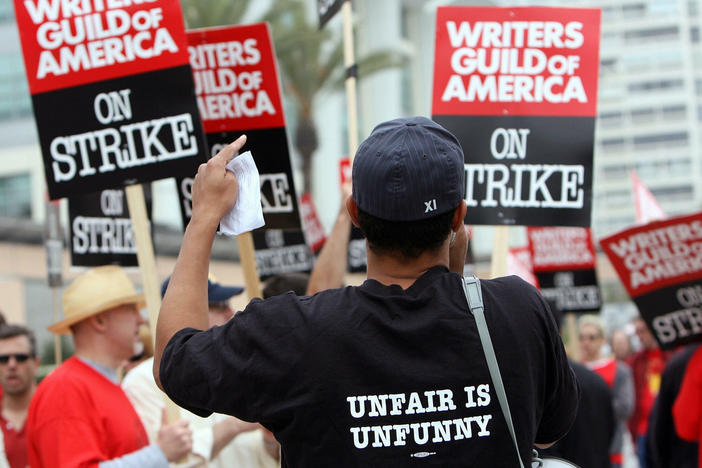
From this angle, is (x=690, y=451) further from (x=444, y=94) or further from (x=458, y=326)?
(x=458, y=326)

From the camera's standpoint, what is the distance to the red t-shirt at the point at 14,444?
5.80 meters

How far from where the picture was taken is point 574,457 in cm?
571

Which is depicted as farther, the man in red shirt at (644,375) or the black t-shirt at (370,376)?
the man in red shirt at (644,375)

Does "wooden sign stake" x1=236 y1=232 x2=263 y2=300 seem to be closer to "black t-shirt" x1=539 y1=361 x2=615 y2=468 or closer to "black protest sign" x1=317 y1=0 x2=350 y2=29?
"black protest sign" x1=317 y1=0 x2=350 y2=29

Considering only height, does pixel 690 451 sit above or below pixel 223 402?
below

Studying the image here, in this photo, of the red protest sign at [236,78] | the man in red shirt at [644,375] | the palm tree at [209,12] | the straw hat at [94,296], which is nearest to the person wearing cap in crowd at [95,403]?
the straw hat at [94,296]

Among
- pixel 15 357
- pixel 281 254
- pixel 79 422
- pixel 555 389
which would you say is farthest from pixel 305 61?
pixel 555 389

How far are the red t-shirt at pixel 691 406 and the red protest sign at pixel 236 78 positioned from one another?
2.58 m

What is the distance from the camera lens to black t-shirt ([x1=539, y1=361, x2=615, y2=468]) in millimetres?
5707

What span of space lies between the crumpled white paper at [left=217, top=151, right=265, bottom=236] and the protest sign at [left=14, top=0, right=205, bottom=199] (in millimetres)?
1628

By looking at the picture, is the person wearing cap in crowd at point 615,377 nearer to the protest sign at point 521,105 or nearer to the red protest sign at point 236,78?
the protest sign at point 521,105

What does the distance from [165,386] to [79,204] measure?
13.0 feet

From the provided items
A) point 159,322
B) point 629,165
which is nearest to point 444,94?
point 159,322

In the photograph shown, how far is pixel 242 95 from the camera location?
495 cm
